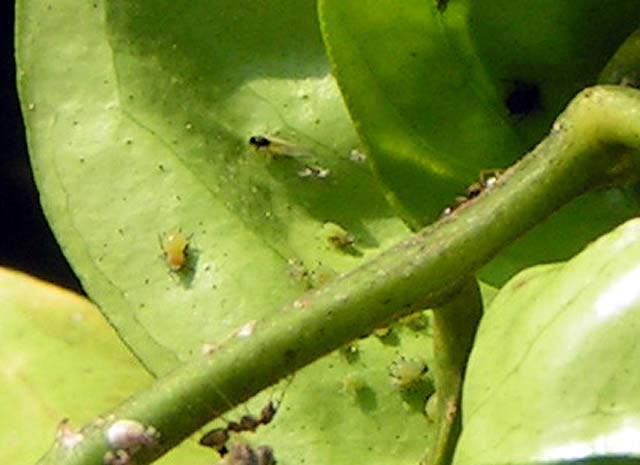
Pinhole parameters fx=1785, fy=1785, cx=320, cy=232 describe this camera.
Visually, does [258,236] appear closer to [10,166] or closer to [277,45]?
[277,45]

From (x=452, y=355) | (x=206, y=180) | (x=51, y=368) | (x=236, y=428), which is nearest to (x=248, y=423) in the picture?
(x=236, y=428)

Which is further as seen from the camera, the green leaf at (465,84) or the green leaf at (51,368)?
the green leaf at (51,368)

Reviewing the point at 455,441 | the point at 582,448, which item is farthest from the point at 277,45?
the point at 582,448

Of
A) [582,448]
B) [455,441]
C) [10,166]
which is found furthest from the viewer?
[10,166]

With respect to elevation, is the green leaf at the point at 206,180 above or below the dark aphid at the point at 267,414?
above

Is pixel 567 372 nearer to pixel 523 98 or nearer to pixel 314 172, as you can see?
pixel 523 98

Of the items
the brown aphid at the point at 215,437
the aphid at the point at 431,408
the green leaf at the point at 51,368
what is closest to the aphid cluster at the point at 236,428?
the brown aphid at the point at 215,437

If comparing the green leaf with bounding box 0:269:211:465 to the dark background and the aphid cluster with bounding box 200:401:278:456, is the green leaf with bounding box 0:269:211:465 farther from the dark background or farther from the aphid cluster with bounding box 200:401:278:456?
the dark background

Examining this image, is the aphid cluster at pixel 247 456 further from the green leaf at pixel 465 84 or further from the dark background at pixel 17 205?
the dark background at pixel 17 205
